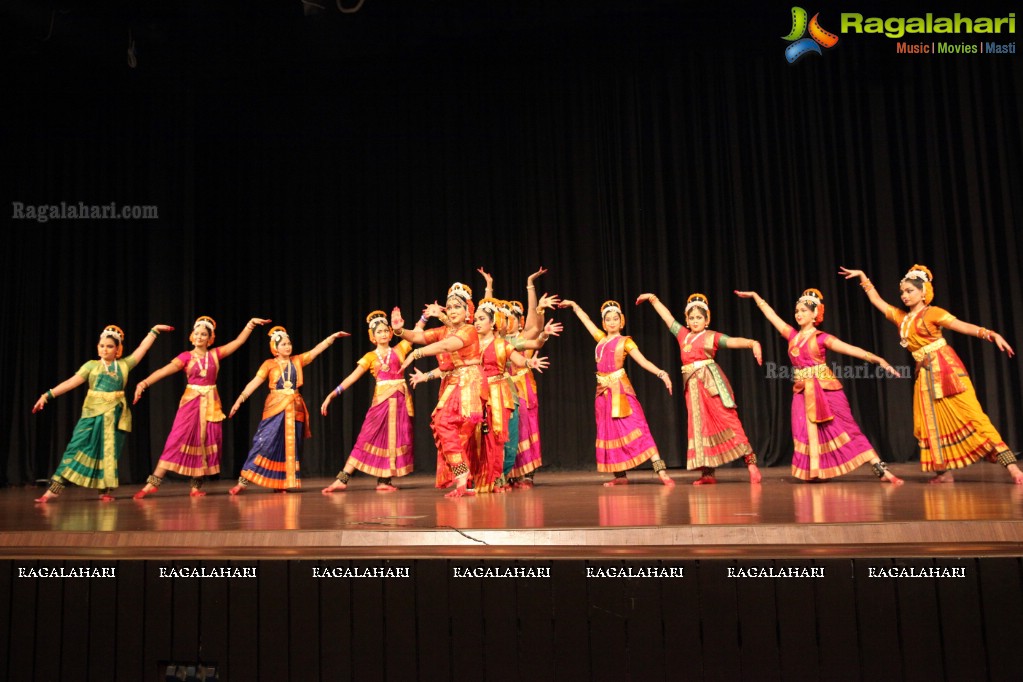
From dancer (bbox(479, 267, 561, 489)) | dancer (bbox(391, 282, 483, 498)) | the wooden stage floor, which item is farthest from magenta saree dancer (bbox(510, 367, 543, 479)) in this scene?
the wooden stage floor

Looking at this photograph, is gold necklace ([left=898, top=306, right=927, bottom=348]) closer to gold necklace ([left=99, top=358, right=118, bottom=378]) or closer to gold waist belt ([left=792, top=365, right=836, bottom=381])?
gold waist belt ([left=792, top=365, right=836, bottom=381])

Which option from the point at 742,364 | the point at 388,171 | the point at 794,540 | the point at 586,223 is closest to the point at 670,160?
the point at 586,223

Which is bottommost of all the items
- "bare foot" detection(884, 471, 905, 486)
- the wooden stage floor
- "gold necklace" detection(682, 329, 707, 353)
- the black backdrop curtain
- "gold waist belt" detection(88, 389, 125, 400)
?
"bare foot" detection(884, 471, 905, 486)

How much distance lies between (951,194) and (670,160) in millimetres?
2607

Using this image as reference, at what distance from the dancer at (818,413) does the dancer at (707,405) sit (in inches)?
11.9

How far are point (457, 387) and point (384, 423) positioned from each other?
164cm

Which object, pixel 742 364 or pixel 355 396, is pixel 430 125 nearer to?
pixel 355 396

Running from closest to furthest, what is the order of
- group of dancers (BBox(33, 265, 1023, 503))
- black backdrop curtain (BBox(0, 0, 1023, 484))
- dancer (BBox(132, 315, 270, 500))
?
group of dancers (BBox(33, 265, 1023, 503)) → dancer (BBox(132, 315, 270, 500)) → black backdrop curtain (BBox(0, 0, 1023, 484))

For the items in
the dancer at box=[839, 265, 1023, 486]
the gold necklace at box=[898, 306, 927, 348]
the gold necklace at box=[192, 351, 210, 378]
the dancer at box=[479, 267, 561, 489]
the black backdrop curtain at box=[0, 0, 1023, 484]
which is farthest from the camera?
the black backdrop curtain at box=[0, 0, 1023, 484]

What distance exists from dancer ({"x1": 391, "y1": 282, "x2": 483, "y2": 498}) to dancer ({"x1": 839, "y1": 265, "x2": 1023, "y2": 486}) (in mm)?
2520

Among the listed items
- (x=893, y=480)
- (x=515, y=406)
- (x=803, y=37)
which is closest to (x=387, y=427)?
(x=515, y=406)

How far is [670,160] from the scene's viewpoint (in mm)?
8406

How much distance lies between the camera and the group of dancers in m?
5.10

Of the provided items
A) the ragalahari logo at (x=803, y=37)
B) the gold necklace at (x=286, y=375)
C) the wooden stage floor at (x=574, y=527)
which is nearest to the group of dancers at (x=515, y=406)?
the gold necklace at (x=286, y=375)
